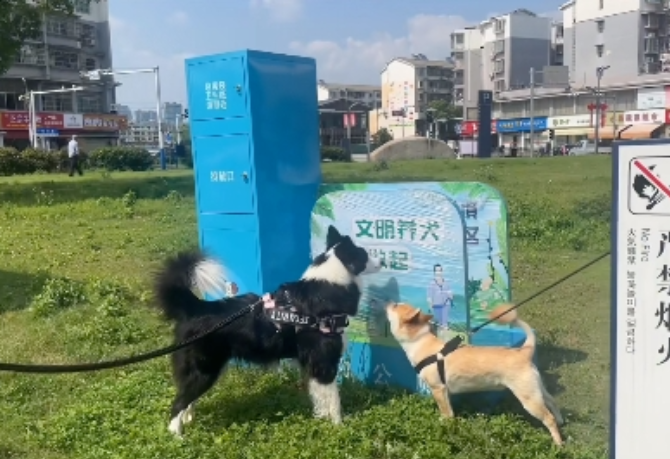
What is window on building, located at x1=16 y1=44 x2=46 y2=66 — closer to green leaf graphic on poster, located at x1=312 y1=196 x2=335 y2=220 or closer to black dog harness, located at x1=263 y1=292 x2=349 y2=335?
green leaf graphic on poster, located at x1=312 y1=196 x2=335 y2=220

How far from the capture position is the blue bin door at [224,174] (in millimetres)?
4648

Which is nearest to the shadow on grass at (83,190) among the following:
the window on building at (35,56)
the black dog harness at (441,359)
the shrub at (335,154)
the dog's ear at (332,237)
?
the shrub at (335,154)

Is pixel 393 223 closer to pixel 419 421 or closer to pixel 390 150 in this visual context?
pixel 419 421

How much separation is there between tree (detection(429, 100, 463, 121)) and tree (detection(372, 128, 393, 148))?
274 centimetres

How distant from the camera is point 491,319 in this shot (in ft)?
12.8

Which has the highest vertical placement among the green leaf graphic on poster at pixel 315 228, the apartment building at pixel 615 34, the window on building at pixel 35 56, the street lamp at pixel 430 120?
the window on building at pixel 35 56

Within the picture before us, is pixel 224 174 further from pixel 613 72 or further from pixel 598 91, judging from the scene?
pixel 598 91

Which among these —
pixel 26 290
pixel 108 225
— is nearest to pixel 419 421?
pixel 26 290

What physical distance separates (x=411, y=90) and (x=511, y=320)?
26347 mm

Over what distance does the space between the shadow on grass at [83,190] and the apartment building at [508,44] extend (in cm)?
684

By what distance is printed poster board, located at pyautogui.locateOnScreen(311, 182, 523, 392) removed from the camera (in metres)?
3.99

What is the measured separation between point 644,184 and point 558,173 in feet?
56.3

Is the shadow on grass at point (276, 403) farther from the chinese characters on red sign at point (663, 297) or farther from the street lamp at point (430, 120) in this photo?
the street lamp at point (430, 120)

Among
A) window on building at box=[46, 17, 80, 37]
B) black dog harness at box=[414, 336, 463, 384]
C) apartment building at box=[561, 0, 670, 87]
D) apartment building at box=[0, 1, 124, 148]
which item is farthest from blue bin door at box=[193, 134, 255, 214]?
window on building at box=[46, 17, 80, 37]
